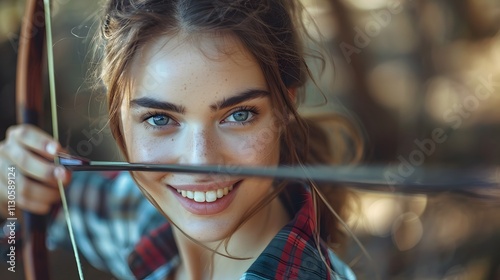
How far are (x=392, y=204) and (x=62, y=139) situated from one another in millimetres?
443

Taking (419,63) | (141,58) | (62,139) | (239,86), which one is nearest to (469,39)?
(419,63)

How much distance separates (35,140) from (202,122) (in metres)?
0.23

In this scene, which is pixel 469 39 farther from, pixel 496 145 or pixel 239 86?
pixel 239 86

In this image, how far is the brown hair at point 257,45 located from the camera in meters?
0.81

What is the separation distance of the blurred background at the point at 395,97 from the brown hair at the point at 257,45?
0.03 m

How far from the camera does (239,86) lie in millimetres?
813

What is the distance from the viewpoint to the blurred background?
2.86ft

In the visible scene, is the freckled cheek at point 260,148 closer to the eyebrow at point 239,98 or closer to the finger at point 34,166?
the eyebrow at point 239,98

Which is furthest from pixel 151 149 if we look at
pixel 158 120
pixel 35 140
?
pixel 35 140

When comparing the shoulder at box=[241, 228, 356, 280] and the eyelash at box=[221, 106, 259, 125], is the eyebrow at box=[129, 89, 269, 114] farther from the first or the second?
the shoulder at box=[241, 228, 356, 280]

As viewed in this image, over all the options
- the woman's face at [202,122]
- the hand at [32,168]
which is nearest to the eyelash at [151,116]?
the woman's face at [202,122]

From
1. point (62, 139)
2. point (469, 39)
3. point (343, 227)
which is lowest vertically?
point (343, 227)

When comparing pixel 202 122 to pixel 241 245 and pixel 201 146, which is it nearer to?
pixel 201 146

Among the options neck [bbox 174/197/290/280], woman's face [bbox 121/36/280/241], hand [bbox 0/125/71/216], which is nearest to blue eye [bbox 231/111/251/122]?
woman's face [bbox 121/36/280/241]
